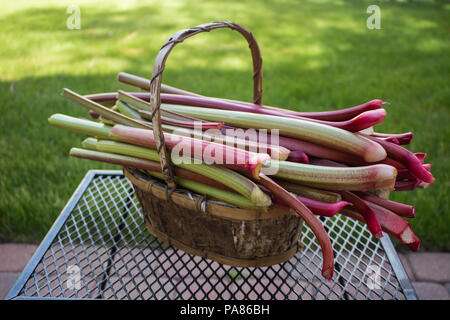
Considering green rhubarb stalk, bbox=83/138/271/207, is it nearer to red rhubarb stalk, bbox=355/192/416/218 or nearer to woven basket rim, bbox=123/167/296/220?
woven basket rim, bbox=123/167/296/220

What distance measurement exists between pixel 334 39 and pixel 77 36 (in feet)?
→ 10.2

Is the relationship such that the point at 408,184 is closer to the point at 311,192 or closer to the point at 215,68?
the point at 311,192

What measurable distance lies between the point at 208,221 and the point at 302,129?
1.37 feet

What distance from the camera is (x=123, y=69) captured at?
11.9 ft

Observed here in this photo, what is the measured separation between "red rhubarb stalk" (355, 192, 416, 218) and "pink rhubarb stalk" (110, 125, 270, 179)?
0.35 metres

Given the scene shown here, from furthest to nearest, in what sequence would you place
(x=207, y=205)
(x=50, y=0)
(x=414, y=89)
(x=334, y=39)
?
(x=50, y=0)
(x=334, y=39)
(x=414, y=89)
(x=207, y=205)

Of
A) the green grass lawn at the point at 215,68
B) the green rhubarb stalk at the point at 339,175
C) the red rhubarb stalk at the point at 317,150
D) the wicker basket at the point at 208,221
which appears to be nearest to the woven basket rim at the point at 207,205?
the wicker basket at the point at 208,221

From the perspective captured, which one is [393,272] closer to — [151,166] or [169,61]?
[151,166]

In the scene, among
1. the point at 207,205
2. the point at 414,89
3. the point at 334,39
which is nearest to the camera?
the point at 207,205

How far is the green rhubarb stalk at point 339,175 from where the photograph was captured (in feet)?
3.27

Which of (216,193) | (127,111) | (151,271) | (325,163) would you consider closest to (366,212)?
(325,163)

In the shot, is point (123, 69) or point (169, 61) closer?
point (123, 69)

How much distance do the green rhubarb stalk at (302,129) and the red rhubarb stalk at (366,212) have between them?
0.12m
